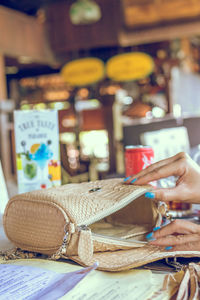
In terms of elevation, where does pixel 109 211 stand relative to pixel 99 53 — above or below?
below

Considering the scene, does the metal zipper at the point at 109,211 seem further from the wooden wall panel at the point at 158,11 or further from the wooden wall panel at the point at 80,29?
the wooden wall panel at the point at 80,29

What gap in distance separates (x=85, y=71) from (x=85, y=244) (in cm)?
655

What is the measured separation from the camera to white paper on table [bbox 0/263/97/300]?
624mm

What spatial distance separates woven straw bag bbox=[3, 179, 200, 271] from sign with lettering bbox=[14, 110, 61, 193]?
0.31 meters

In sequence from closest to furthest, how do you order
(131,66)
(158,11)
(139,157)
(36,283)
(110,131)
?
(36,283) → (139,157) → (110,131) → (158,11) → (131,66)

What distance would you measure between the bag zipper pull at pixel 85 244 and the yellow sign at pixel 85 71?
6322mm

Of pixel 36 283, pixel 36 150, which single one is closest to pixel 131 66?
pixel 36 150

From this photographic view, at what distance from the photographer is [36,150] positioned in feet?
4.01

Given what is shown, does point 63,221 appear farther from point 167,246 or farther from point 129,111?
point 129,111

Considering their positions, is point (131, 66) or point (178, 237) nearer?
point (178, 237)

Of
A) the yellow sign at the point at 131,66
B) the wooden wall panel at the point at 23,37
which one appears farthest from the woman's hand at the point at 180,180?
the wooden wall panel at the point at 23,37

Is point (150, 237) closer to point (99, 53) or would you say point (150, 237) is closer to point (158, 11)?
point (158, 11)

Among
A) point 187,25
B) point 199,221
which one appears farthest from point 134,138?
point 187,25

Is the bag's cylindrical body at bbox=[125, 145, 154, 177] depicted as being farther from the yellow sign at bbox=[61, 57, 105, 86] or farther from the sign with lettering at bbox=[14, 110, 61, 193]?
the yellow sign at bbox=[61, 57, 105, 86]
